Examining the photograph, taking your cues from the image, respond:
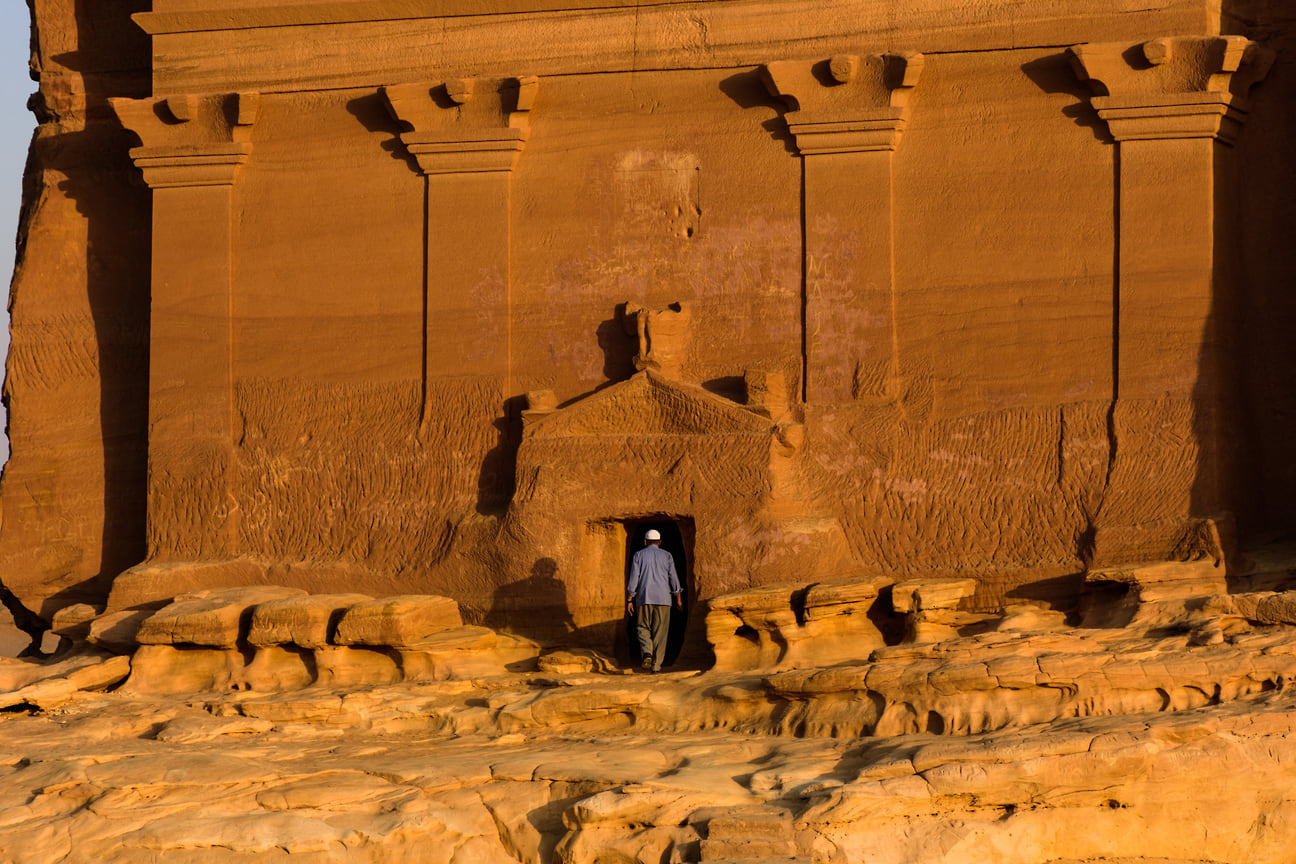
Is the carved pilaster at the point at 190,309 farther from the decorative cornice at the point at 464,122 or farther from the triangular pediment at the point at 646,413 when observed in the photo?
the triangular pediment at the point at 646,413

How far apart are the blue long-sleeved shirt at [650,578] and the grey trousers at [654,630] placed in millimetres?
85

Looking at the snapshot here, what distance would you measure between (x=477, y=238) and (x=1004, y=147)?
179 inches

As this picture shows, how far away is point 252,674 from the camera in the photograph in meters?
15.5

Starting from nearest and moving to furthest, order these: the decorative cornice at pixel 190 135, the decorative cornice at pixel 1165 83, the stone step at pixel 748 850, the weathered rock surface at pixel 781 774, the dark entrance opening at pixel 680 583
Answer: the stone step at pixel 748 850
the weathered rock surface at pixel 781 774
the decorative cornice at pixel 1165 83
the dark entrance opening at pixel 680 583
the decorative cornice at pixel 190 135

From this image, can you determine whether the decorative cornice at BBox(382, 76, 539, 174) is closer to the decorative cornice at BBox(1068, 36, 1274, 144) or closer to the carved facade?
the carved facade

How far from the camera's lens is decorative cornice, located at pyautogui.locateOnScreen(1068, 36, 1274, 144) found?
1549 centimetres

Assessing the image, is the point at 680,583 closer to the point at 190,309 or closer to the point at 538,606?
the point at 538,606

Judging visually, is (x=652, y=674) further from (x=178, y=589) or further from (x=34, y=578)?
(x=34, y=578)

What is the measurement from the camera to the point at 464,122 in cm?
1712

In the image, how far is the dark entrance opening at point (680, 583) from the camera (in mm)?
15898

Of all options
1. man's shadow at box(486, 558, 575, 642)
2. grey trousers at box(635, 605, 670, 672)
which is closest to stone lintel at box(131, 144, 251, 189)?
man's shadow at box(486, 558, 575, 642)

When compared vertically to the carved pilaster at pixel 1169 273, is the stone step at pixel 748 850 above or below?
below

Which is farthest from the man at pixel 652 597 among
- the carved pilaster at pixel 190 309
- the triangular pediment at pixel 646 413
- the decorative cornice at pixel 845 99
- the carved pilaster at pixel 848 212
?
the carved pilaster at pixel 190 309


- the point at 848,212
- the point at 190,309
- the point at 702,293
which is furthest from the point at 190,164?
the point at 848,212
